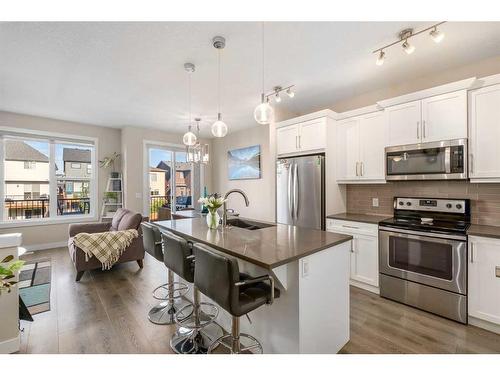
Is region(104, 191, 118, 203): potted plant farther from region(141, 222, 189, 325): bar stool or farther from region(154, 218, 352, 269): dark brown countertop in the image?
region(154, 218, 352, 269): dark brown countertop

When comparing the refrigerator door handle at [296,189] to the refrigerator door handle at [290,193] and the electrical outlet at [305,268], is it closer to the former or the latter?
the refrigerator door handle at [290,193]

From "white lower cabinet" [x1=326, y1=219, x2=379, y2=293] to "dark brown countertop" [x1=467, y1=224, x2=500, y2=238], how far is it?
84 centimetres

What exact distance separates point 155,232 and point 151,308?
94 centimetres

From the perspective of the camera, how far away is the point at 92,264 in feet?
10.7

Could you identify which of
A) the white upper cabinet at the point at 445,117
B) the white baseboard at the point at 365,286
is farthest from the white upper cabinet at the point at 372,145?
the white baseboard at the point at 365,286

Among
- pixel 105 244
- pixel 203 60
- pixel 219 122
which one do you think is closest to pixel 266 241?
pixel 219 122

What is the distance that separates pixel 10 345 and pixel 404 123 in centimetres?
440

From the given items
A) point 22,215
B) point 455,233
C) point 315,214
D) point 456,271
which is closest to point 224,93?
point 315,214

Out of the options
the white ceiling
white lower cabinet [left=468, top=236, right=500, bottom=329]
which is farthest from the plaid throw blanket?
white lower cabinet [left=468, top=236, right=500, bottom=329]
